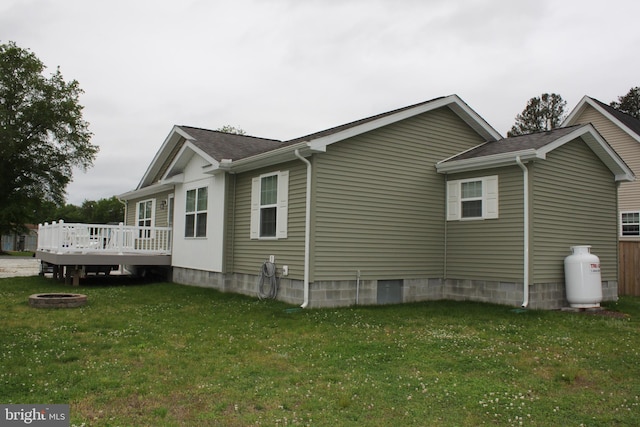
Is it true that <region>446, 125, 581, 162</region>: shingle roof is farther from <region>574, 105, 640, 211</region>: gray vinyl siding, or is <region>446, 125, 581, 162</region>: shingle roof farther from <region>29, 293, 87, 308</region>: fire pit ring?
<region>29, 293, 87, 308</region>: fire pit ring

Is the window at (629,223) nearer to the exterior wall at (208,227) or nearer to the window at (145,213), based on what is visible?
the exterior wall at (208,227)

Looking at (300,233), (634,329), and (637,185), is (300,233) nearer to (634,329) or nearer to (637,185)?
(634,329)

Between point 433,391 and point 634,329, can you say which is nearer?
point 433,391

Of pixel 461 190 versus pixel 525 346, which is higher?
pixel 461 190

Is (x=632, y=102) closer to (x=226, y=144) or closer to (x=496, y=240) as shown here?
(x=496, y=240)

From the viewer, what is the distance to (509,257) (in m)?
10.7

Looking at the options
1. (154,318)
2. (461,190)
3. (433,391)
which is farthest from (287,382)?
(461,190)

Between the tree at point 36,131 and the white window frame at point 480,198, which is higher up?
the tree at point 36,131

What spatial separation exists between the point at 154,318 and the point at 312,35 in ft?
29.3

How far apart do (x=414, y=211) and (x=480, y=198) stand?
148 centimetres

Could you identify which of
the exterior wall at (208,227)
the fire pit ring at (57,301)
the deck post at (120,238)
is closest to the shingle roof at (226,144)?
the exterior wall at (208,227)

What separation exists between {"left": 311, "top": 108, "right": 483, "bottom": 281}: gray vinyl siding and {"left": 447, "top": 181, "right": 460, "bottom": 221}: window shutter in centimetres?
17

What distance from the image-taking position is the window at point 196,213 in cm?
1391

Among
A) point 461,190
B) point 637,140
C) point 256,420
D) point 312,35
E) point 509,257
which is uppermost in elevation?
point 312,35
